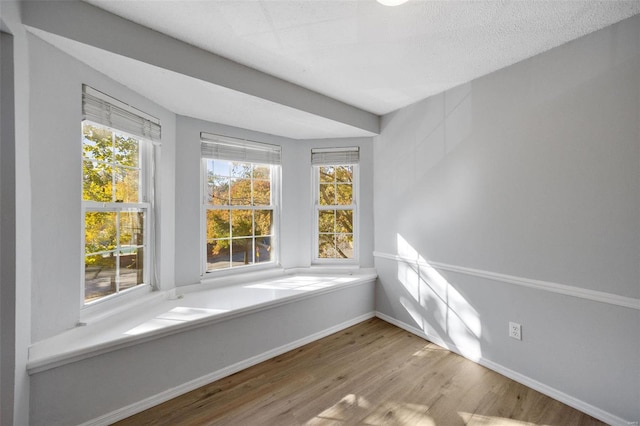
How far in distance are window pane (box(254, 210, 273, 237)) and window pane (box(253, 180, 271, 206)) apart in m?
0.11

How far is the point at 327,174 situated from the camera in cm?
357

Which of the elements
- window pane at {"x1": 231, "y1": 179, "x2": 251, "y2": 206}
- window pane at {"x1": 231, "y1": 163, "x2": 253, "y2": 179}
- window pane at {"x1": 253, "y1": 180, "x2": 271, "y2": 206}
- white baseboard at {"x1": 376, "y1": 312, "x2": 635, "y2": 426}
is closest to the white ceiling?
window pane at {"x1": 231, "y1": 163, "x2": 253, "y2": 179}

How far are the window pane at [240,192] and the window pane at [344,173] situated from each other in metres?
1.14

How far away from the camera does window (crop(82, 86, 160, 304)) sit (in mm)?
1885

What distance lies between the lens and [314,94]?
2.63 m

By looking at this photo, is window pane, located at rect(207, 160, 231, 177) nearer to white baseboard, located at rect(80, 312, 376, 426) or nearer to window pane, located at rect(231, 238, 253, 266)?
window pane, located at rect(231, 238, 253, 266)

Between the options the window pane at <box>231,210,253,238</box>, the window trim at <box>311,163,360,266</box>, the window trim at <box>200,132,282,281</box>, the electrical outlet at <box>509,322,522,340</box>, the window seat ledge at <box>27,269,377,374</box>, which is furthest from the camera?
the window trim at <box>311,163,360,266</box>

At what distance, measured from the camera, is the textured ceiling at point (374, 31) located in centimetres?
152

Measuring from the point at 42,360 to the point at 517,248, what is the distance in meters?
3.13

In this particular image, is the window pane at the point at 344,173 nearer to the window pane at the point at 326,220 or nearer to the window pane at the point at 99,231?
the window pane at the point at 326,220

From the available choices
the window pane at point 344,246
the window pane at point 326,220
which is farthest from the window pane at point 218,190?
the window pane at point 344,246

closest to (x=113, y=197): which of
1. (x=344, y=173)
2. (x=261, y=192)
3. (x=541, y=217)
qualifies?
(x=261, y=192)

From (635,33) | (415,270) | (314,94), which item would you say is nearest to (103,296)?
(314,94)
